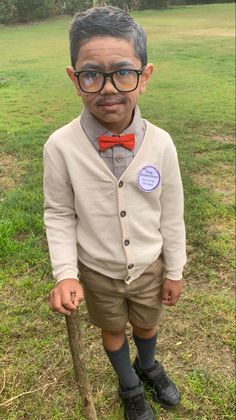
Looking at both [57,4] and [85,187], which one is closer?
[85,187]

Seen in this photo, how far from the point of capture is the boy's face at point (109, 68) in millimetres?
1330

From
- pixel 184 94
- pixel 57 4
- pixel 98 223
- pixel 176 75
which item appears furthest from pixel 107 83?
pixel 176 75

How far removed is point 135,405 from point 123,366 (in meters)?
0.18

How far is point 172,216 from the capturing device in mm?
1679

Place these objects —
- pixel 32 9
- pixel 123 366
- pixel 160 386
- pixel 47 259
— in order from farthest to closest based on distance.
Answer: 1. pixel 32 9
2. pixel 47 259
3. pixel 160 386
4. pixel 123 366

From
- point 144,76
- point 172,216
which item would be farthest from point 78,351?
point 144,76

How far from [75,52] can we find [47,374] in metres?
1.51

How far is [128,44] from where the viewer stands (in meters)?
1.36

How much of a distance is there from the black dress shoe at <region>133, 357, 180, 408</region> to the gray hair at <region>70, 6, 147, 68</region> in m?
1.39

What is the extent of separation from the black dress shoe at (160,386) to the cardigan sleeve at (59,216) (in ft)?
2.67

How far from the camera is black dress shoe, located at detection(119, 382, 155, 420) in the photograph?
194cm

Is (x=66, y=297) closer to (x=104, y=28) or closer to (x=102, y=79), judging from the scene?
(x=102, y=79)

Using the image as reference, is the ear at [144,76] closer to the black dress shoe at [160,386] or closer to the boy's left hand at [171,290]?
the boy's left hand at [171,290]

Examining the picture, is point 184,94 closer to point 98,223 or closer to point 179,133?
point 179,133
